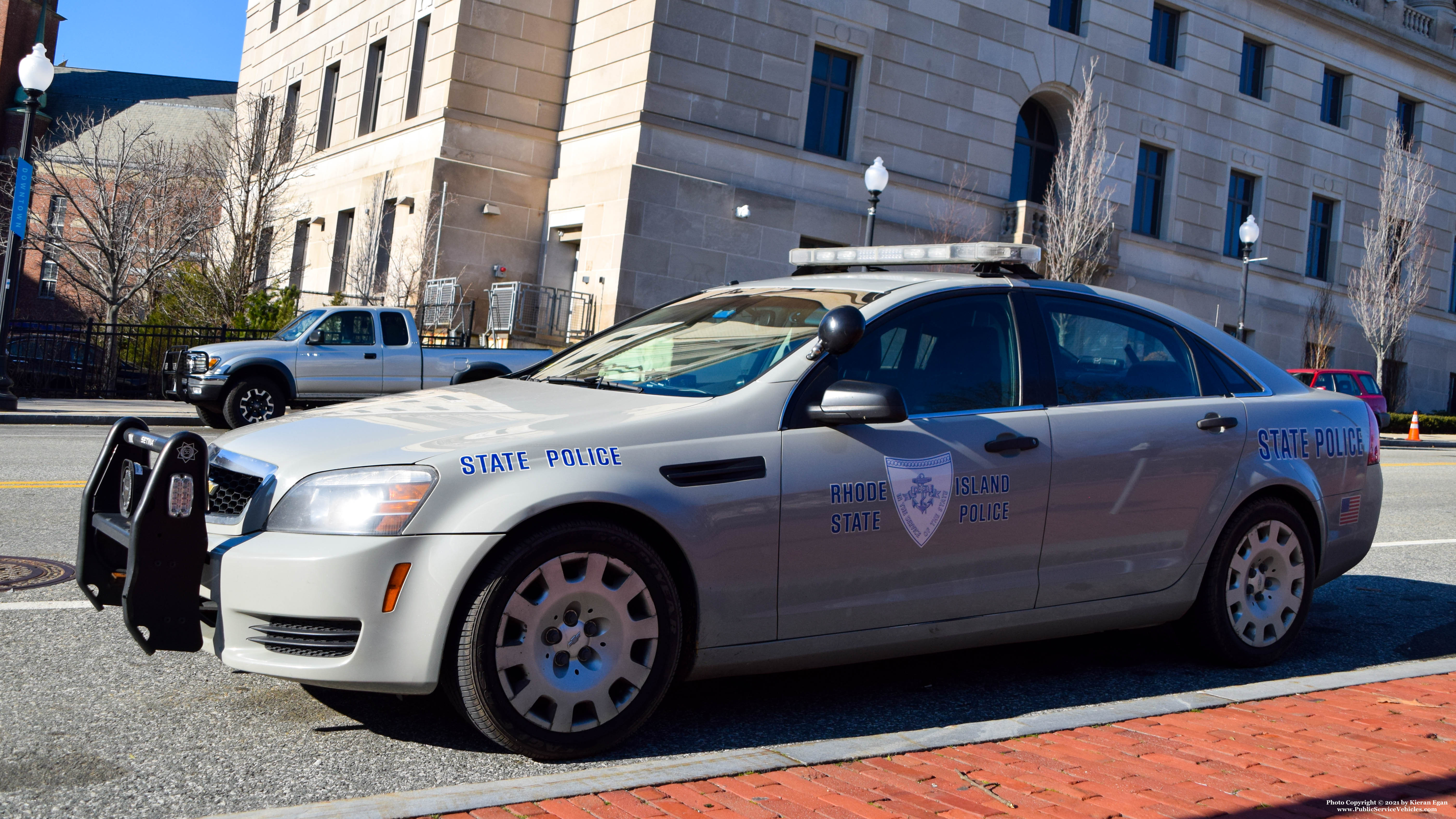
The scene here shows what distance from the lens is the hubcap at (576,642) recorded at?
368cm

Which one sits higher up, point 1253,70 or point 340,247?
point 1253,70

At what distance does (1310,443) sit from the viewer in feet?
18.4

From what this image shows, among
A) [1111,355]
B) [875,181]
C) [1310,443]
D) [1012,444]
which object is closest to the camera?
[1012,444]

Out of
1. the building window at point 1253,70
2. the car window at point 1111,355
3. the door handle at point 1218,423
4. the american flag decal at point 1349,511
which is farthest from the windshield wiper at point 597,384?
the building window at point 1253,70

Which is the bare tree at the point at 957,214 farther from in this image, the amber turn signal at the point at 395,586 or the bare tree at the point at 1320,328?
the amber turn signal at the point at 395,586

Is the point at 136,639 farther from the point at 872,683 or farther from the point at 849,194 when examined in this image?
the point at 849,194

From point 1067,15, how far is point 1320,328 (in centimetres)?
1337

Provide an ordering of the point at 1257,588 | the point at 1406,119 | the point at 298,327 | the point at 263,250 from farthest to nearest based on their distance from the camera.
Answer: the point at 1406,119 < the point at 263,250 < the point at 298,327 < the point at 1257,588

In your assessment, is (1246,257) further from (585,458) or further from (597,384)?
(585,458)

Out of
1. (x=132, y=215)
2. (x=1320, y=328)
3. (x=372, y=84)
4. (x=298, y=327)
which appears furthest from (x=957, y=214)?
(x=132, y=215)

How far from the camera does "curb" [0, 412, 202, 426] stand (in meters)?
15.8

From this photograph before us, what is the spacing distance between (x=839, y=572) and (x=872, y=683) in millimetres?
925

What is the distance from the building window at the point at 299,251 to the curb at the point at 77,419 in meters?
17.6

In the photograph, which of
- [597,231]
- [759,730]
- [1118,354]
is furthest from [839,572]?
[597,231]
